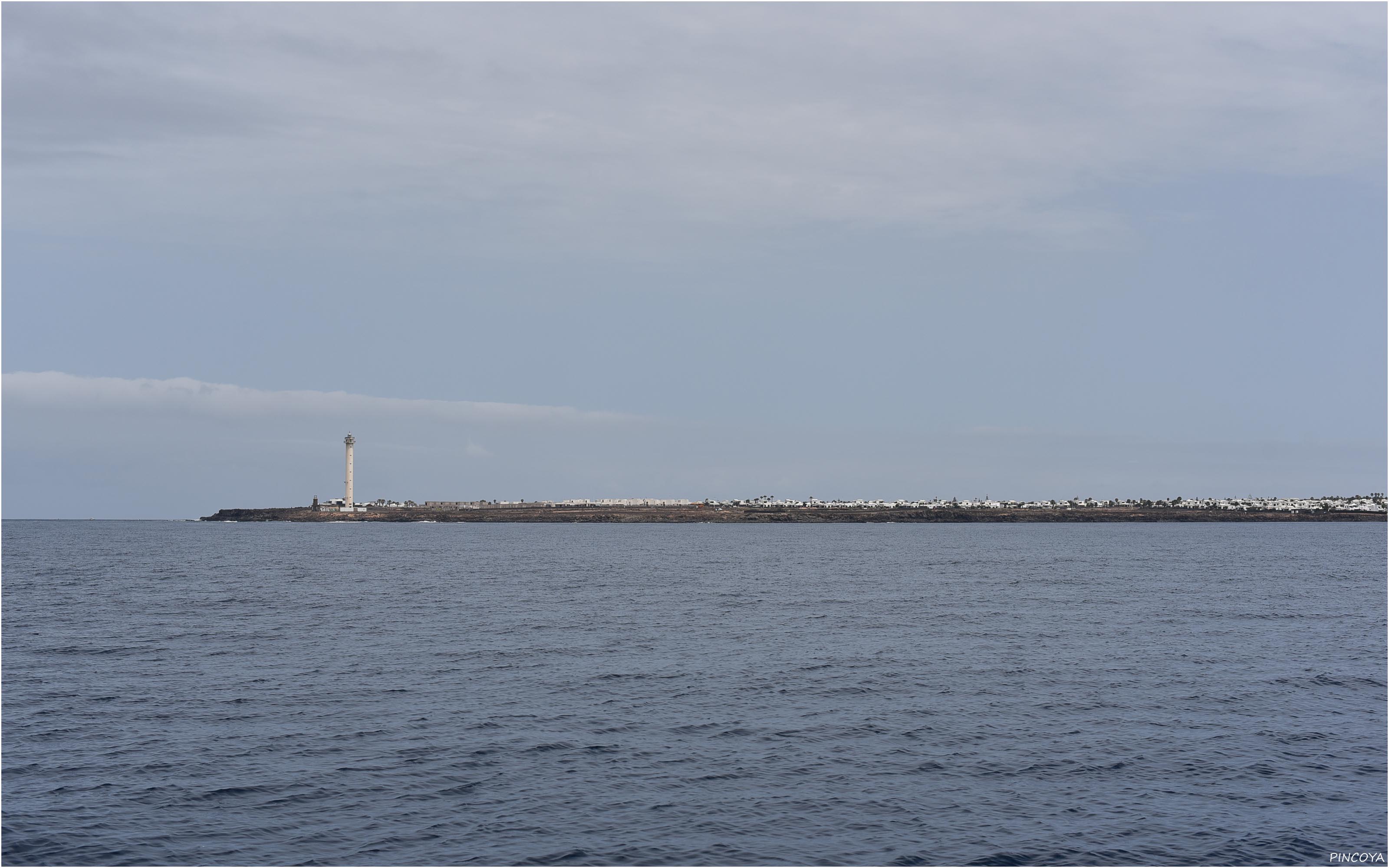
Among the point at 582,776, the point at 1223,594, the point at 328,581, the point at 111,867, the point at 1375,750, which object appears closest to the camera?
the point at 111,867

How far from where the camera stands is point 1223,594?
259 feet

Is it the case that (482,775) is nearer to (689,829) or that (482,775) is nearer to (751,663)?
(689,829)

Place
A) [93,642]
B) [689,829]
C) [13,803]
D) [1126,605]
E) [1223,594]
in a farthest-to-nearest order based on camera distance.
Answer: [1223,594] < [1126,605] < [93,642] < [13,803] < [689,829]

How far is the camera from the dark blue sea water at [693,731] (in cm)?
2402

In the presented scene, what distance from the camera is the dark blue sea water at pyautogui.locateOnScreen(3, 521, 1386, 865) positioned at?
24.0 m

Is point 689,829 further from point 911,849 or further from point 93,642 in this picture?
point 93,642

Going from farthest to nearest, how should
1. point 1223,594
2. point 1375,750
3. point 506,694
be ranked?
1. point 1223,594
2. point 506,694
3. point 1375,750

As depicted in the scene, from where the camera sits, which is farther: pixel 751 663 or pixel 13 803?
pixel 751 663

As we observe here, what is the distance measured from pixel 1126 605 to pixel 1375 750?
39979 mm

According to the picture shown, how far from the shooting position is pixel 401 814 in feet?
82.9

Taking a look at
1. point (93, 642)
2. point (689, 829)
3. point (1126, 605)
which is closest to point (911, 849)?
point (689, 829)

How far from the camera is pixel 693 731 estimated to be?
109 feet

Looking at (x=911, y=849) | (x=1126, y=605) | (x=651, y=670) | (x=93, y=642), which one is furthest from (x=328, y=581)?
(x=911, y=849)

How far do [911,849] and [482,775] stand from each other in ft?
37.5
